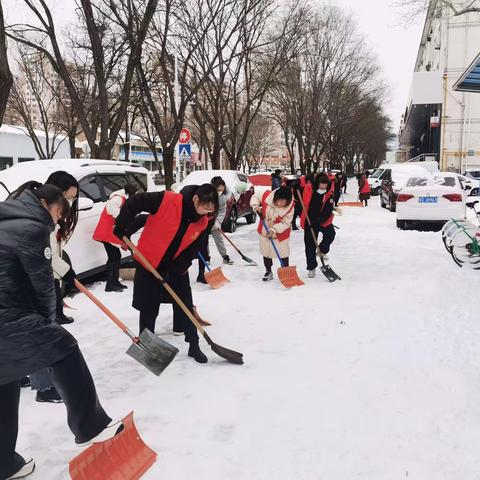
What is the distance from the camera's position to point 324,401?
12.1 ft

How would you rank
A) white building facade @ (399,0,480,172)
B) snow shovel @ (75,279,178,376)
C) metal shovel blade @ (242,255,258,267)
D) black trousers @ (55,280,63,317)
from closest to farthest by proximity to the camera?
snow shovel @ (75,279,178,376) → black trousers @ (55,280,63,317) → metal shovel blade @ (242,255,258,267) → white building facade @ (399,0,480,172)

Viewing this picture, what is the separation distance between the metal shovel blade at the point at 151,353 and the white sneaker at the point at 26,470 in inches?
42.1

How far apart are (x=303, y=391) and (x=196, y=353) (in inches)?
43.3

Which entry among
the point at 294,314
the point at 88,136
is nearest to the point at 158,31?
the point at 88,136

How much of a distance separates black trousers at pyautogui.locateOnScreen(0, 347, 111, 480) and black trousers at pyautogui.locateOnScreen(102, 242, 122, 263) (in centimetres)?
434

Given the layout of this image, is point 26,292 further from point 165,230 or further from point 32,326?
point 165,230

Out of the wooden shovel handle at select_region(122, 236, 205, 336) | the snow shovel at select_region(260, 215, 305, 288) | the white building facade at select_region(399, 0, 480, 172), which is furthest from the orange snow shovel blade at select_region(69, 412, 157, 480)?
the white building facade at select_region(399, 0, 480, 172)

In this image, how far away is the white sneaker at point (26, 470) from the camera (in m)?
2.77

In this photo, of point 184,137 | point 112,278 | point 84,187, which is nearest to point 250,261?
point 112,278

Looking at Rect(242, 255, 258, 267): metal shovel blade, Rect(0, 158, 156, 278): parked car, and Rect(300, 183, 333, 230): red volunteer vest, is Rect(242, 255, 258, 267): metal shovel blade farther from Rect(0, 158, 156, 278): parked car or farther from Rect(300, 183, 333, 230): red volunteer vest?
Rect(0, 158, 156, 278): parked car

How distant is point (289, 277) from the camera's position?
24.6 feet

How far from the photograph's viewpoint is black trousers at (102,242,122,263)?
6.87m

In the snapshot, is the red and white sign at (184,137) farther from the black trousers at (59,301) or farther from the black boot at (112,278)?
the black trousers at (59,301)

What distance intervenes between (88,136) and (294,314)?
33.4 feet
